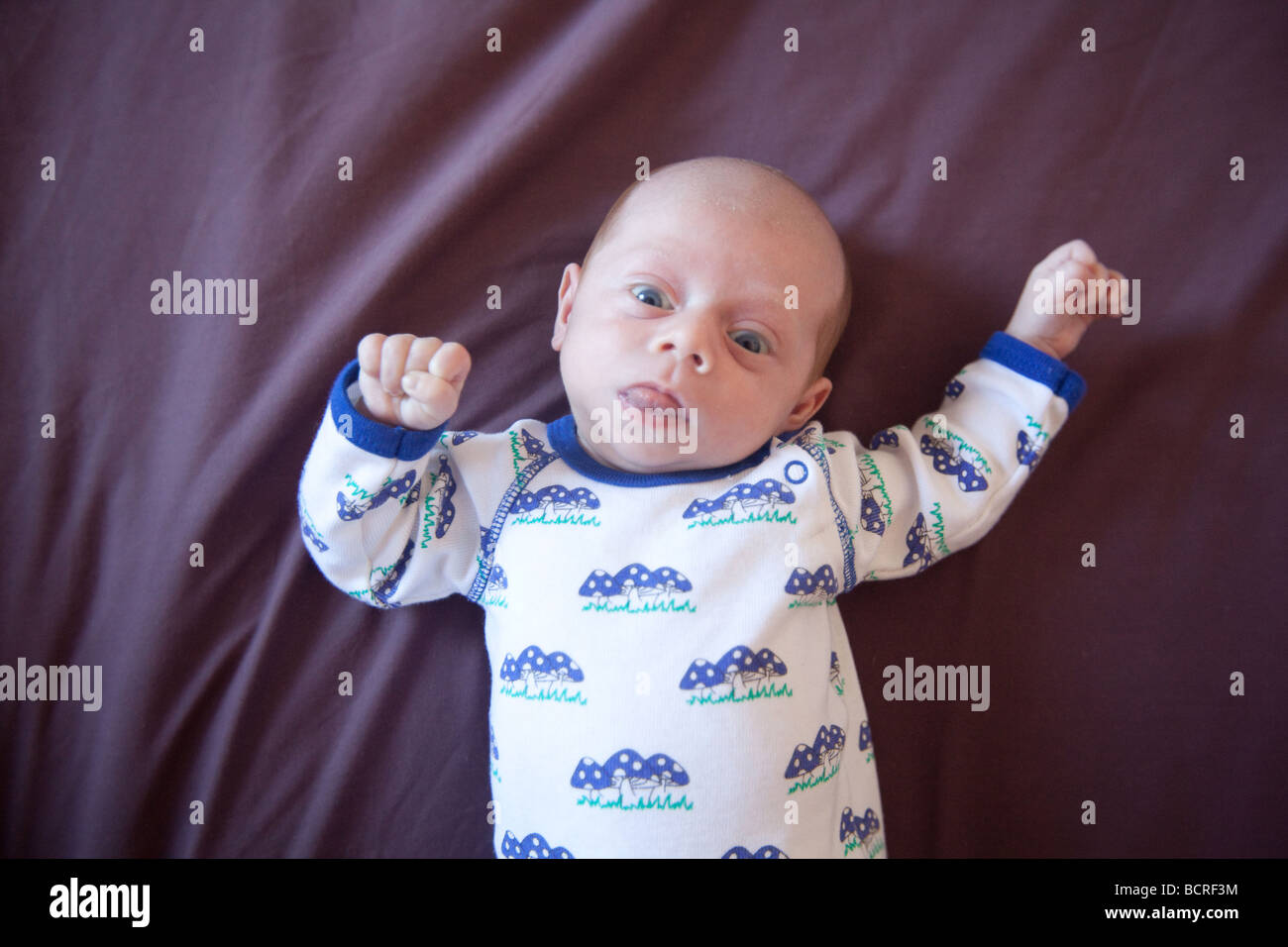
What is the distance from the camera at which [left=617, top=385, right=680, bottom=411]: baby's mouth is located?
1.18m

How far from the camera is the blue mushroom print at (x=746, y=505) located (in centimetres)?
122

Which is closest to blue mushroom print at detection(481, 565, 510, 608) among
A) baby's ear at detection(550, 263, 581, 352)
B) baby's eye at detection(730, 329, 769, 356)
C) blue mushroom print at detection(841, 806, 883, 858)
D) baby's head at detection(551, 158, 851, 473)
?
baby's head at detection(551, 158, 851, 473)

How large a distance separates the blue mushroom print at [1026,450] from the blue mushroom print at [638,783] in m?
0.69

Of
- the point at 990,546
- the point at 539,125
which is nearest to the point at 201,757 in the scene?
the point at 539,125

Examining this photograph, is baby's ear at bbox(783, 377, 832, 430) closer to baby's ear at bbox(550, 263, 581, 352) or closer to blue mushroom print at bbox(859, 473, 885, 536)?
blue mushroom print at bbox(859, 473, 885, 536)

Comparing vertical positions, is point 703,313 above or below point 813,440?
above

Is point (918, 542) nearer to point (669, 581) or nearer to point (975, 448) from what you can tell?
point (975, 448)

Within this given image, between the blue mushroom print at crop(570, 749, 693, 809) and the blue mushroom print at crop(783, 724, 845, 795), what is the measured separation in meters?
0.15

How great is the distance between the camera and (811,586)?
1.23m

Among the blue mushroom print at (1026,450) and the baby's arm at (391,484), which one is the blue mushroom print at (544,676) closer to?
the baby's arm at (391,484)

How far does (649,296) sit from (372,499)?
46 cm

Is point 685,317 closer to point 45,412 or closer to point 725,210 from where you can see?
point 725,210

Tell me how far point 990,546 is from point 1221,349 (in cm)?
49

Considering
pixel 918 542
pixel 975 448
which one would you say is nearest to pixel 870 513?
pixel 918 542
